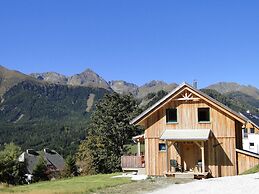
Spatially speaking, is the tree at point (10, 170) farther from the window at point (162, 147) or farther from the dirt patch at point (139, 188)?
the dirt patch at point (139, 188)

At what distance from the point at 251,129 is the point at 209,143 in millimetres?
46911

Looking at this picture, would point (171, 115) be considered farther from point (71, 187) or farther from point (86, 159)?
point (86, 159)

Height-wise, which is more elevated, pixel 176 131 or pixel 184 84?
pixel 184 84

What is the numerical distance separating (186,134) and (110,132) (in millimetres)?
24108

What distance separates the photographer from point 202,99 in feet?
119

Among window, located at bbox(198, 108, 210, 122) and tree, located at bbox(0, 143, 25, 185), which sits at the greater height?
window, located at bbox(198, 108, 210, 122)

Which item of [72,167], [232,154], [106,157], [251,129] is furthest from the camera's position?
[251,129]

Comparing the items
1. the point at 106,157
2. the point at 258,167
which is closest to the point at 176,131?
the point at 258,167

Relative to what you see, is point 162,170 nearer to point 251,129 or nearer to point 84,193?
point 84,193

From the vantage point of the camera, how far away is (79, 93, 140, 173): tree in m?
58.3

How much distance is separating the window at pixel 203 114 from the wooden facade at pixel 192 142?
0.27 metres

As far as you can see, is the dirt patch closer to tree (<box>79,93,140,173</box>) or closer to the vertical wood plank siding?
the vertical wood plank siding

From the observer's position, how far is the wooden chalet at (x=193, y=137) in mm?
35438

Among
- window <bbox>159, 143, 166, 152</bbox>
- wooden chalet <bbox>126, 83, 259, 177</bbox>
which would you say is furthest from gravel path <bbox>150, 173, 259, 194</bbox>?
window <bbox>159, 143, 166, 152</bbox>
